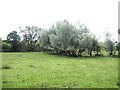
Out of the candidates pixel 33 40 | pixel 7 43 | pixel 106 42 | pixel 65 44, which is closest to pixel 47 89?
pixel 65 44

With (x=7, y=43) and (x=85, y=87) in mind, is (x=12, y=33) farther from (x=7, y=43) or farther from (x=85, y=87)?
(x=85, y=87)

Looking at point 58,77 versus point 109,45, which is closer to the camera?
point 58,77

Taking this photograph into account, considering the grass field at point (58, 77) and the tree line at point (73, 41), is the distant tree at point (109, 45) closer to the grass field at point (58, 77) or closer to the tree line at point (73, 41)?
the tree line at point (73, 41)

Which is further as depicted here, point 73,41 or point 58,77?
point 73,41

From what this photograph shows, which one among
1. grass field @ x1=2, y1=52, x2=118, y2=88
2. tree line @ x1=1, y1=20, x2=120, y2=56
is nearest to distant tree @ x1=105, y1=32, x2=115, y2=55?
tree line @ x1=1, y1=20, x2=120, y2=56

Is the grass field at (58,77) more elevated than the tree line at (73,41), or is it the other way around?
the tree line at (73,41)

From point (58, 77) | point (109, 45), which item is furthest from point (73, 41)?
point (58, 77)

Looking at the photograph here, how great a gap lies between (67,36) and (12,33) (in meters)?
47.5

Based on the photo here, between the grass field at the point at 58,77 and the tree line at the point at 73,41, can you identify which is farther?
the tree line at the point at 73,41

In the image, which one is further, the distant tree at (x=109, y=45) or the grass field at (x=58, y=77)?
the distant tree at (x=109, y=45)

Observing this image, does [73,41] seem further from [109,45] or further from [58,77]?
[58,77]

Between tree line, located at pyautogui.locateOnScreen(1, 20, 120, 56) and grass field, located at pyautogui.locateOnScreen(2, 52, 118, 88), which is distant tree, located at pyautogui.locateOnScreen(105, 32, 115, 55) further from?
grass field, located at pyautogui.locateOnScreen(2, 52, 118, 88)

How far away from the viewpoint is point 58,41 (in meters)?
79.6

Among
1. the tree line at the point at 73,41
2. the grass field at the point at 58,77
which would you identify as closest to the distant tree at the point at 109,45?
the tree line at the point at 73,41
